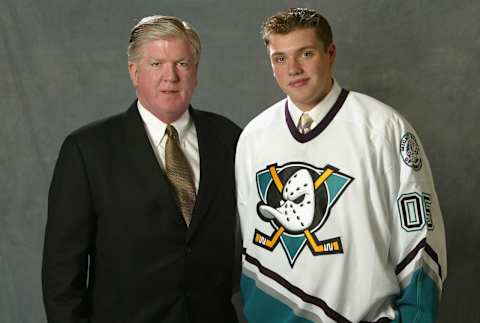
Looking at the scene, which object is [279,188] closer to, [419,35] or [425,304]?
[425,304]

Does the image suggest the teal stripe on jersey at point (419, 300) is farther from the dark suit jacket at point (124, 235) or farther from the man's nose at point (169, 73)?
the man's nose at point (169, 73)

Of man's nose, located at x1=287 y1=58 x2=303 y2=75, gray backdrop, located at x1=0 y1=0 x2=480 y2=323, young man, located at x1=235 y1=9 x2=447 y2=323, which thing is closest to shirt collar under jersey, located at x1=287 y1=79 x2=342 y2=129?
young man, located at x1=235 y1=9 x2=447 y2=323

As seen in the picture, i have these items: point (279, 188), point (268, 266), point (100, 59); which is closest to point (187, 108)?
point (279, 188)

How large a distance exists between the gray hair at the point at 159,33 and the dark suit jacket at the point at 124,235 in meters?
0.22

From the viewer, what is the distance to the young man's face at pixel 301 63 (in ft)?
8.09

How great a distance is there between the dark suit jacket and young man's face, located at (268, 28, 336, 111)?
43 centimetres

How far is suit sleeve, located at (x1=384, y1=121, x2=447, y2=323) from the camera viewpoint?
236cm

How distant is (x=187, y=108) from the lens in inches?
106

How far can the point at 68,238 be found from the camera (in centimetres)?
257

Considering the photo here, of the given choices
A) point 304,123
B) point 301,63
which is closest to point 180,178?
point 304,123

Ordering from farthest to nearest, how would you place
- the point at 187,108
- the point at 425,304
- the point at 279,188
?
the point at 187,108 → the point at 279,188 → the point at 425,304

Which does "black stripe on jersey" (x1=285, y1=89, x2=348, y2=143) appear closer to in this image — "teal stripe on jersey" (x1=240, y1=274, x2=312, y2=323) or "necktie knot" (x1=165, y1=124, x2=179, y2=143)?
"necktie knot" (x1=165, y1=124, x2=179, y2=143)

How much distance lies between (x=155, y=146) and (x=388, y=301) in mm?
966

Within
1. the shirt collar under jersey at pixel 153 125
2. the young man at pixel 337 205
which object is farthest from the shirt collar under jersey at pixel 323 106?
the shirt collar under jersey at pixel 153 125
